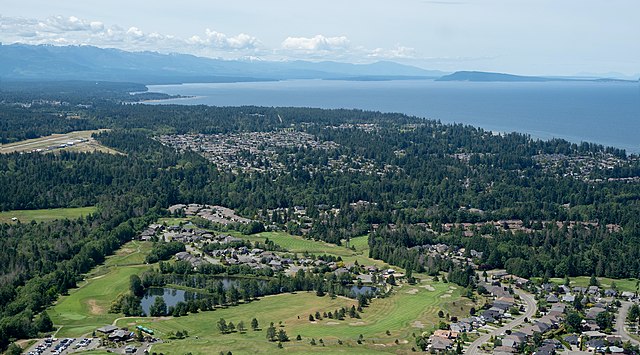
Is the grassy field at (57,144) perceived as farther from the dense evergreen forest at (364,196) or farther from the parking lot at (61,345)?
the parking lot at (61,345)

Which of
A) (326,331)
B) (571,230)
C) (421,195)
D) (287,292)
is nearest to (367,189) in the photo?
(421,195)

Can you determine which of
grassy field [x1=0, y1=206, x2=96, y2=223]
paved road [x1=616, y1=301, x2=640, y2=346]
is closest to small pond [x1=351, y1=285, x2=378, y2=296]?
paved road [x1=616, y1=301, x2=640, y2=346]

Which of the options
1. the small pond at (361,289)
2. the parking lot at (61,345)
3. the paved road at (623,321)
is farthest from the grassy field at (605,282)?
the parking lot at (61,345)

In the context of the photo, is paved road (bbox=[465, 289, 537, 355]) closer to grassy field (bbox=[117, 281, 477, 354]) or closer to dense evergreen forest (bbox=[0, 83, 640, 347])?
grassy field (bbox=[117, 281, 477, 354])

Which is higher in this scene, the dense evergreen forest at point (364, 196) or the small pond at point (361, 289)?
the dense evergreen forest at point (364, 196)

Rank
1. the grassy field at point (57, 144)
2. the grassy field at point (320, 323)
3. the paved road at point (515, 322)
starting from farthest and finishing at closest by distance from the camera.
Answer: the grassy field at point (57, 144) < the grassy field at point (320, 323) < the paved road at point (515, 322)
